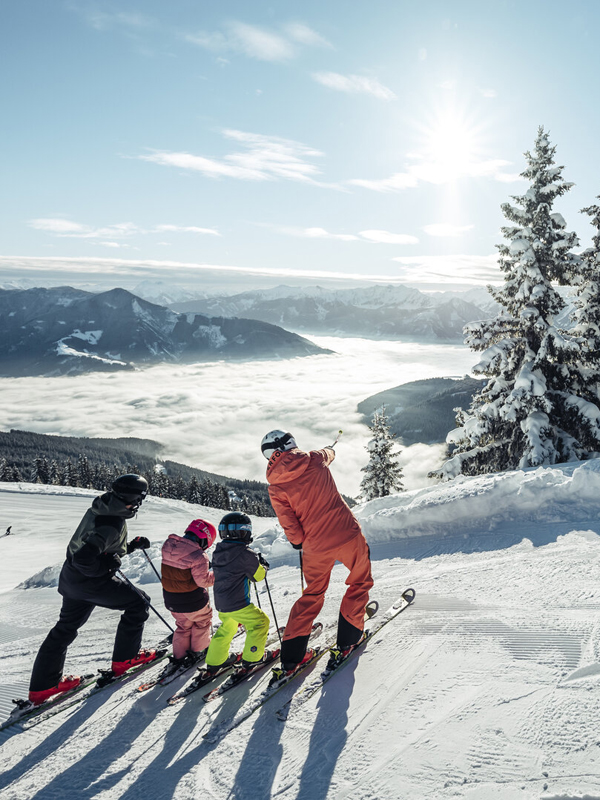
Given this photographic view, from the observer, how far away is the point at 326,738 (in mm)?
3295

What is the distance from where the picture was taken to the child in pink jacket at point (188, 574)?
4668mm

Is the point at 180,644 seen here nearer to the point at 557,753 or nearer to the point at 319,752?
the point at 319,752

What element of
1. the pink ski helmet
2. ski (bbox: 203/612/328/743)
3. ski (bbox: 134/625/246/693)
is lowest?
ski (bbox: 134/625/246/693)

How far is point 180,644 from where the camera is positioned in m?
4.98

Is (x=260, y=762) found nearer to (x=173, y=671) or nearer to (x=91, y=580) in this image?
(x=173, y=671)

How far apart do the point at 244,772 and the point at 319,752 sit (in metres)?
0.54

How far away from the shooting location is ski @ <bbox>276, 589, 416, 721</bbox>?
12.5 feet

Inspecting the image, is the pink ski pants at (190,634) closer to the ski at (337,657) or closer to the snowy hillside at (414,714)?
the snowy hillside at (414,714)

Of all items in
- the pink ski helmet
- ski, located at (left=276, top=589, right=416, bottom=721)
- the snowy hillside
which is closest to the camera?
the snowy hillside

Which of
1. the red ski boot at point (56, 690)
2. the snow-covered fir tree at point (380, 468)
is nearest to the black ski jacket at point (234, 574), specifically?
the red ski boot at point (56, 690)

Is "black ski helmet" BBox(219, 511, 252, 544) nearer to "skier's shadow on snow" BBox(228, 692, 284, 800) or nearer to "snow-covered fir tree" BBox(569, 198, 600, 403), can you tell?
"skier's shadow on snow" BBox(228, 692, 284, 800)

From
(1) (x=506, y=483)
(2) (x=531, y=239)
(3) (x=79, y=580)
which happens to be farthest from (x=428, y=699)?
(2) (x=531, y=239)

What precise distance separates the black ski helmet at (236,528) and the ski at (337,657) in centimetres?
139

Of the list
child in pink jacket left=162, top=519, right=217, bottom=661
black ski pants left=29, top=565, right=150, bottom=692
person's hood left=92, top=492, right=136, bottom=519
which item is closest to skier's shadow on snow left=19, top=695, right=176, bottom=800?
black ski pants left=29, top=565, right=150, bottom=692
